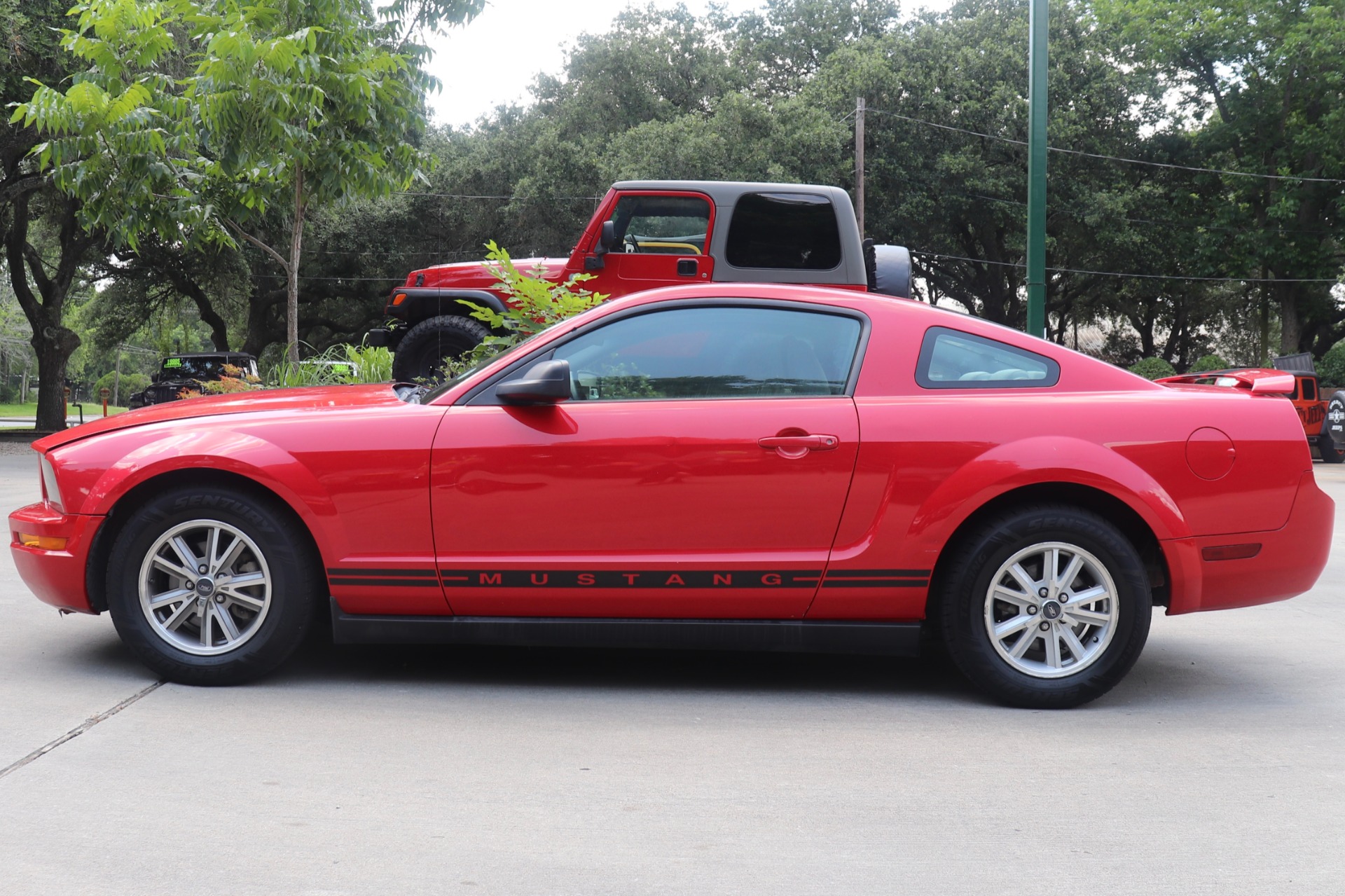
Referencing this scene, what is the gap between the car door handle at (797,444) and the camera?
4.48m

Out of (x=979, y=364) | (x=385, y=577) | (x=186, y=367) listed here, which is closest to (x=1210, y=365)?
(x=186, y=367)

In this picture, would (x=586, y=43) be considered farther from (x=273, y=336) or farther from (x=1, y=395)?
(x=1, y=395)

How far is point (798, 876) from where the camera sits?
120 inches

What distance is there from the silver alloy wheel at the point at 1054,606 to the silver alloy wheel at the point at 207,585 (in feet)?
9.08

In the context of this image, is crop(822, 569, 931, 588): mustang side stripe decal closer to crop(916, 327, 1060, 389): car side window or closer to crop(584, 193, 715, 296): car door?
crop(916, 327, 1060, 389): car side window

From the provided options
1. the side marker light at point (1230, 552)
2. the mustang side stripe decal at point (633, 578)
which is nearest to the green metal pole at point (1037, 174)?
the side marker light at point (1230, 552)

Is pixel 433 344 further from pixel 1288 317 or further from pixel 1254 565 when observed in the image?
pixel 1288 317

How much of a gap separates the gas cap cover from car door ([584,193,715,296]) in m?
5.73

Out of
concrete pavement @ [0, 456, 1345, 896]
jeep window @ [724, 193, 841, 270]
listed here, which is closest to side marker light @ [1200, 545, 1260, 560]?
concrete pavement @ [0, 456, 1345, 896]

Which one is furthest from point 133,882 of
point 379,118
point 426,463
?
point 379,118

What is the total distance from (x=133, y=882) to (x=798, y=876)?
1.62 m

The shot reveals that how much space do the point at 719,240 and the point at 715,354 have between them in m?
5.38

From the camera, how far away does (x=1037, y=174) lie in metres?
11.2

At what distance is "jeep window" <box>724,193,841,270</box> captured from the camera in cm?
981
